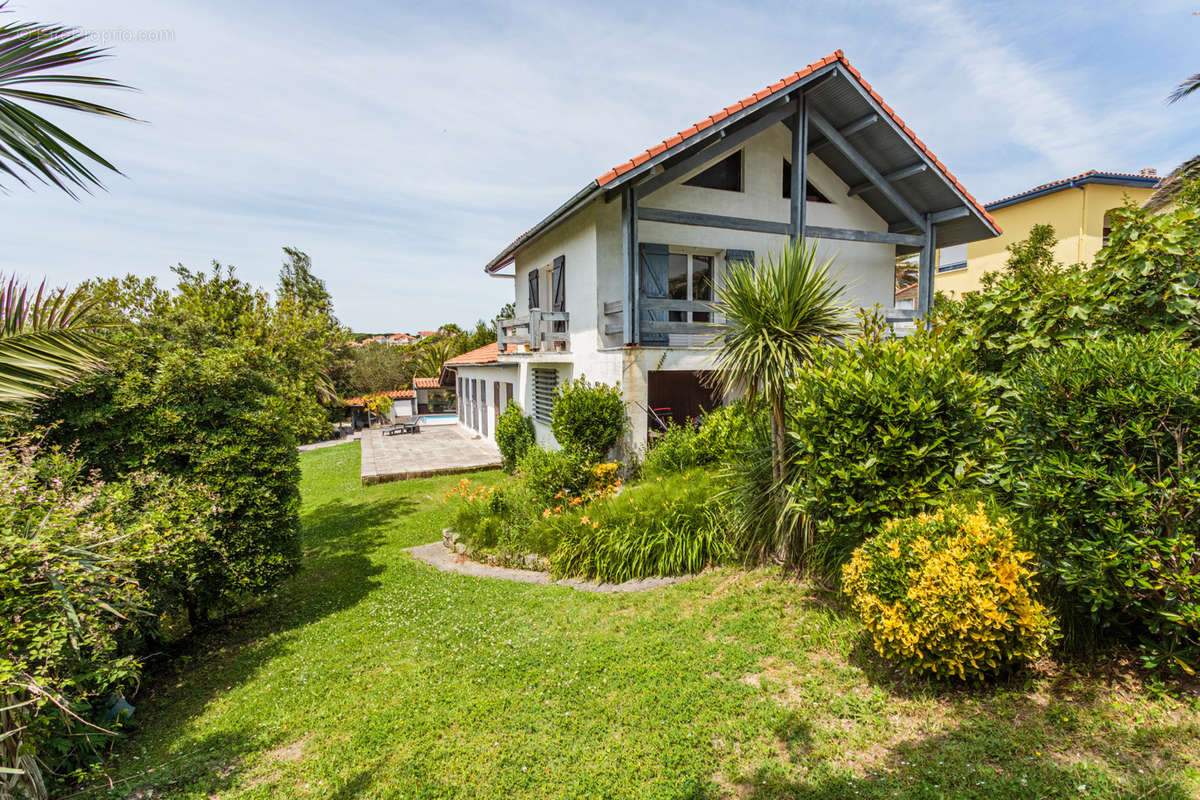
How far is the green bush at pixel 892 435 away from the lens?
15.0 feet

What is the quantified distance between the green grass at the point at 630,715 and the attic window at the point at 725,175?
9402 millimetres

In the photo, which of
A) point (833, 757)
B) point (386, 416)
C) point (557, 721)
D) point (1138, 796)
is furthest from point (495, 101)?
point (386, 416)

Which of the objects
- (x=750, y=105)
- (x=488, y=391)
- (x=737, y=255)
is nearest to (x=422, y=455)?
(x=488, y=391)

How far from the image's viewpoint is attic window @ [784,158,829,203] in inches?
504

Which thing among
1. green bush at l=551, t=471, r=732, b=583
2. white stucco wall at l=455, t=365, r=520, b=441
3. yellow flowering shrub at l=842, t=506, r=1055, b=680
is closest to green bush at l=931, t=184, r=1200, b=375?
yellow flowering shrub at l=842, t=506, r=1055, b=680

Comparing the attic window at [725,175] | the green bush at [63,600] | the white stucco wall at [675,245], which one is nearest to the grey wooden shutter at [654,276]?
the white stucco wall at [675,245]

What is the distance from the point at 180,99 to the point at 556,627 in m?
7.57

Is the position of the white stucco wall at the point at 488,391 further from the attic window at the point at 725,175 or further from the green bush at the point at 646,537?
the green bush at the point at 646,537

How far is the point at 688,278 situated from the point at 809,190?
434cm

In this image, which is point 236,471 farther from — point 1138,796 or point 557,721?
point 1138,796

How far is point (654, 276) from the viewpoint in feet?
37.1

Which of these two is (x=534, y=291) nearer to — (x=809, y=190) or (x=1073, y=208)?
(x=809, y=190)

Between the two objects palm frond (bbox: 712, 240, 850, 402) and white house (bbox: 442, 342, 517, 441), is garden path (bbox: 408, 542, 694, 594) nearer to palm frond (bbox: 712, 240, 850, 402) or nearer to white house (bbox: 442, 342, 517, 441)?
palm frond (bbox: 712, 240, 850, 402)

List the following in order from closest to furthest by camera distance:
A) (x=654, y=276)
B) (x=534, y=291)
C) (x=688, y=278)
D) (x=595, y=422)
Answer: (x=595, y=422) → (x=654, y=276) → (x=688, y=278) → (x=534, y=291)
